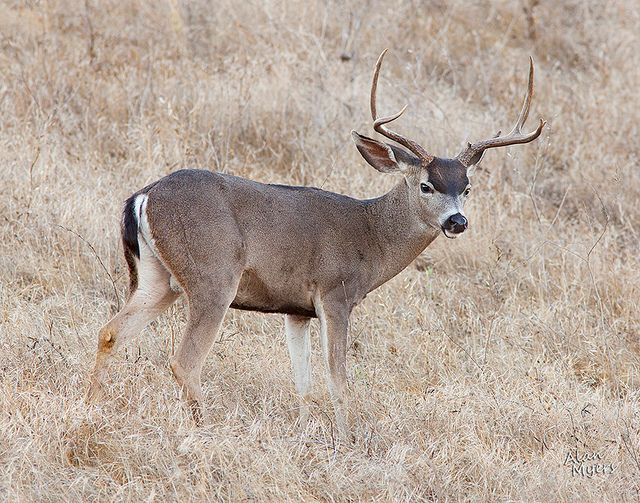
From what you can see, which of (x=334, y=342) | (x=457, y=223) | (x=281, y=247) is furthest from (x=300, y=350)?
(x=457, y=223)

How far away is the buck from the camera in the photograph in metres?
4.97

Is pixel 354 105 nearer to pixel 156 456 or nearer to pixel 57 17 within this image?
pixel 57 17

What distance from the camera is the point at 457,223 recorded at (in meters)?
5.43

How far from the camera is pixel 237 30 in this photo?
33.4 ft

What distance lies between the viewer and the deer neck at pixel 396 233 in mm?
5742

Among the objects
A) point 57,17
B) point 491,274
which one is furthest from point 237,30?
point 491,274

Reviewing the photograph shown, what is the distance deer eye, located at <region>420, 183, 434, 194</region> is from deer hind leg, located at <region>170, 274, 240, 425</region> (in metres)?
1.27

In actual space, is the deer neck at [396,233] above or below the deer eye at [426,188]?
below

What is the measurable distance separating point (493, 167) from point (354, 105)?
1.31m

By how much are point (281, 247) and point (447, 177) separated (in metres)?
0.95

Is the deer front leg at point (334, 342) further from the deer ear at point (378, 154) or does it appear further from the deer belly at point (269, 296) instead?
the deer ear at point (378, 154)

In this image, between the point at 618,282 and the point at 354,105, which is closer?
the point at 618,282
